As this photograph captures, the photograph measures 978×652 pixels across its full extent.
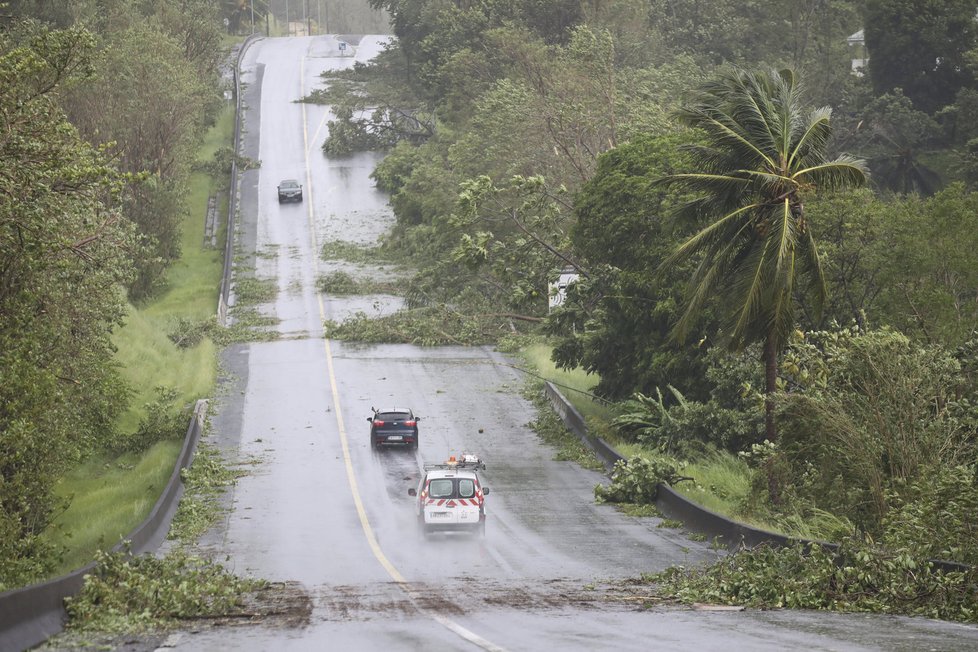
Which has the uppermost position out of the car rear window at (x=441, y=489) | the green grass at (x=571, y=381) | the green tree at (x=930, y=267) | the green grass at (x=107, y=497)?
the green tree at (x=930, y=267)

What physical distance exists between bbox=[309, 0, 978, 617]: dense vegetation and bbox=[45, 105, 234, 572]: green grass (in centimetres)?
1064

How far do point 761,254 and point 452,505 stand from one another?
27.6ft

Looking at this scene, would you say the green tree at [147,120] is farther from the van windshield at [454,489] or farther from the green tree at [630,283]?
the van windshield at [454,489]

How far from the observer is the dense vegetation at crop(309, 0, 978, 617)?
23578 mm

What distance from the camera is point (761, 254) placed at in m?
25.4

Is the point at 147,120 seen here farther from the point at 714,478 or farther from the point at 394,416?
the point at 714,478

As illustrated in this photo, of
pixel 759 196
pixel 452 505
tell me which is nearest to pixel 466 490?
pixel 452 505

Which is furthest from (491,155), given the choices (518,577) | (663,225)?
(518,577)

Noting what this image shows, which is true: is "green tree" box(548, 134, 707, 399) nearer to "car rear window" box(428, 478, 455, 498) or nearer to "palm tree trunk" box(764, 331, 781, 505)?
"palm tree trunk" box(764, 331, 781, 505)

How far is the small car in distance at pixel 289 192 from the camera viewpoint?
79.4 meters

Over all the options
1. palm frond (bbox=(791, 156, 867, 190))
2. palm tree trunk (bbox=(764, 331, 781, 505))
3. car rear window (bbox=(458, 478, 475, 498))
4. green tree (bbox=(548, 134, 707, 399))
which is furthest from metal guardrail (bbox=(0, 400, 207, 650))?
green tree (bbox=(548, 134, 707, 399))

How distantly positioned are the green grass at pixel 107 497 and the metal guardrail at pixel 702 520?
39.3 feet

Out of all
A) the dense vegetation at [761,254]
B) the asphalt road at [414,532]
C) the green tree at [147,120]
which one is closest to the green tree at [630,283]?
the dense vegetation at [761,254]

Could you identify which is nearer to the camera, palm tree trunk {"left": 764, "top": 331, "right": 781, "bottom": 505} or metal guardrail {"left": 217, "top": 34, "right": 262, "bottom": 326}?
palm tree trunk {"left": 764, "top": 331, "right": 781, "bottom": 505}
